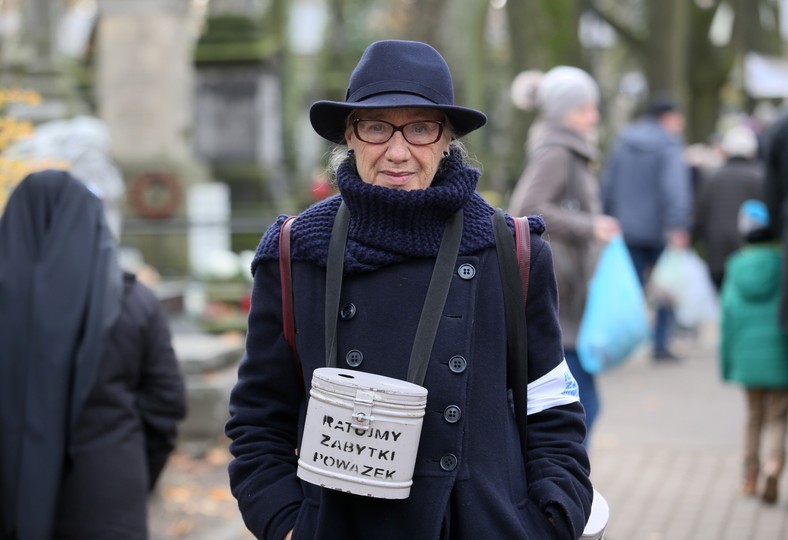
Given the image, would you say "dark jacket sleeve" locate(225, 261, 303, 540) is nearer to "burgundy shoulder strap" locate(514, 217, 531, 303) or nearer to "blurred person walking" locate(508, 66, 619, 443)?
"burgundy shoulder strap" locate(514, 217, 531, 303)

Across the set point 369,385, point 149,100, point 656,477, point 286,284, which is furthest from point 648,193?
point 369,385

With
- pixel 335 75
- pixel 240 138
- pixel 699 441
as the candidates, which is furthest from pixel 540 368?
pixel 335 75

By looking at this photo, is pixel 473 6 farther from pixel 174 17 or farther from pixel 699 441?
pixel 699 441

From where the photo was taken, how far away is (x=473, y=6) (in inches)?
533

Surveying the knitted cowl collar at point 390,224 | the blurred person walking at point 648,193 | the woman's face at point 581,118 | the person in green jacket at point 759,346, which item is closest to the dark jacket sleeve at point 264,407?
the knitted cowl collar at point 390,224

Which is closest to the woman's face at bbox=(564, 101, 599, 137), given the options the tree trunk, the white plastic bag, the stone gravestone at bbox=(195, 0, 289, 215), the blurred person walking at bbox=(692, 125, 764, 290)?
the white plastic bag

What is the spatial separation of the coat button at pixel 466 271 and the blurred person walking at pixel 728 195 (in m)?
9.83

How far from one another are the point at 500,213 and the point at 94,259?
173 cm

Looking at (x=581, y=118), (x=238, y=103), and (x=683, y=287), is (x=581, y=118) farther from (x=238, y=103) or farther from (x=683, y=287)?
(x=238, y=103)

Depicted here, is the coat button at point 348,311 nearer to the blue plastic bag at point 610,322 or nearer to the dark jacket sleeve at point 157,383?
the dark jacket sleeve at point 157,383

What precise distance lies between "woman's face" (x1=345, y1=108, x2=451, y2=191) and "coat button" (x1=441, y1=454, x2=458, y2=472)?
589 mm

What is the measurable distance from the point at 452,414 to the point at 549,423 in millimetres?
312

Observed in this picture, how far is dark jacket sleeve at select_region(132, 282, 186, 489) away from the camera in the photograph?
14.1 feet

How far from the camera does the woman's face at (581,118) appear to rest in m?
6.18
